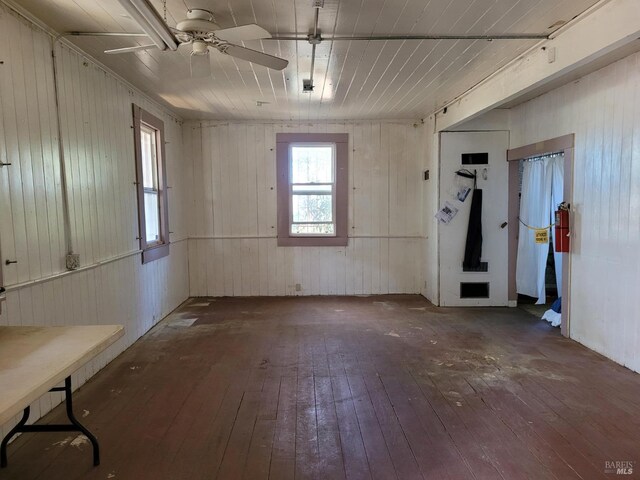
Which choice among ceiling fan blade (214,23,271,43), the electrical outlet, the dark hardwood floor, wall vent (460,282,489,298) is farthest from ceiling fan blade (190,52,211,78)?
wall vent (460,282,489,298)

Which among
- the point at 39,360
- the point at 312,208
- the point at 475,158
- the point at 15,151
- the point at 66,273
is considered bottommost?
the point at 39,360

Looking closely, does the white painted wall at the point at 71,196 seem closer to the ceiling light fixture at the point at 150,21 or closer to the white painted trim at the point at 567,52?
the ceiling light fixture at the point at 150,21

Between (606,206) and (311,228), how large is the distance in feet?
11.8

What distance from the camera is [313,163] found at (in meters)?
5.77

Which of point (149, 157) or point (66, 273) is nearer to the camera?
point (66, 273)

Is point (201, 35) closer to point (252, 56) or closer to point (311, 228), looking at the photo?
point (252, 56)

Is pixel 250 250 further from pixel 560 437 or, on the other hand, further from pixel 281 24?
pixel 560 437

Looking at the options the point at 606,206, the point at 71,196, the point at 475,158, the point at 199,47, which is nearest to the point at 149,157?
the point at 71,196

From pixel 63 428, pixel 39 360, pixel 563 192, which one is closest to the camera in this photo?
pixel 39 360

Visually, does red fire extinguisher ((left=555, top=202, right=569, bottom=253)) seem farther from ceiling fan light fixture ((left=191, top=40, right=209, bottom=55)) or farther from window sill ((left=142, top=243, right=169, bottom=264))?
window sill ((left=142, top=243, right=169, bottom=264))

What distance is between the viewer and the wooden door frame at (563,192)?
378 cm

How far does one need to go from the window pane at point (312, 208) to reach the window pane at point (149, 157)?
197cm

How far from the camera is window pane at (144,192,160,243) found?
4.45 m

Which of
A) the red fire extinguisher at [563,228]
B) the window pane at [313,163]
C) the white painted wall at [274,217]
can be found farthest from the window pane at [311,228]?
the red fire extinguisher at [563,228]
